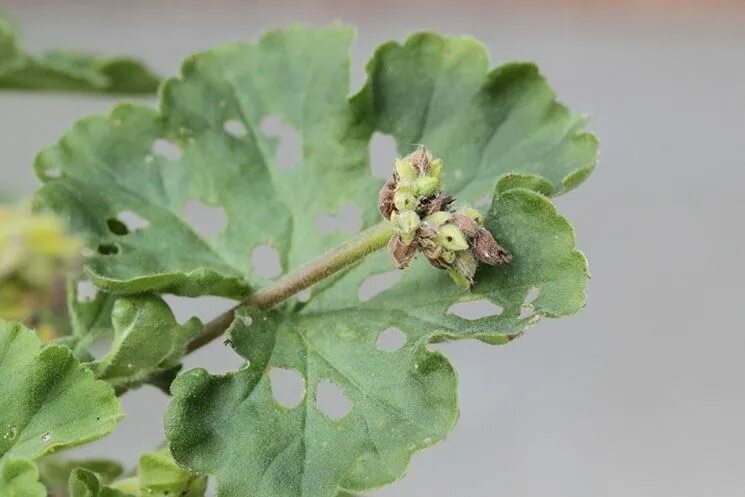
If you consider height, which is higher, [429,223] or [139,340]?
[429,223]

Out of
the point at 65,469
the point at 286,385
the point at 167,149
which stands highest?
the point at 65,469

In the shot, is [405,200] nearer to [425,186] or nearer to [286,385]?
[425,186]

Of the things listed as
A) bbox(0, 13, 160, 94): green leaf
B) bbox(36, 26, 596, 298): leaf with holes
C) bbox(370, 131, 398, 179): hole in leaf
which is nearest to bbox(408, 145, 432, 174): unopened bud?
bbox(36, 26, 596, 298): leaf with holes

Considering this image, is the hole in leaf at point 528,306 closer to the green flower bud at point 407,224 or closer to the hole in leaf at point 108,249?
the green flower bud at point 407,224

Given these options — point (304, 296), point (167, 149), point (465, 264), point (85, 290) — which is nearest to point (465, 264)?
point (465, 264)

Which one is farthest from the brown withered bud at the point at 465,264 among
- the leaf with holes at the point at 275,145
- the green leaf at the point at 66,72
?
the green leaf at the point at 66,72

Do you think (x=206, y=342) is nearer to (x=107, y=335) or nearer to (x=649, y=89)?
(x=107, y=335)
